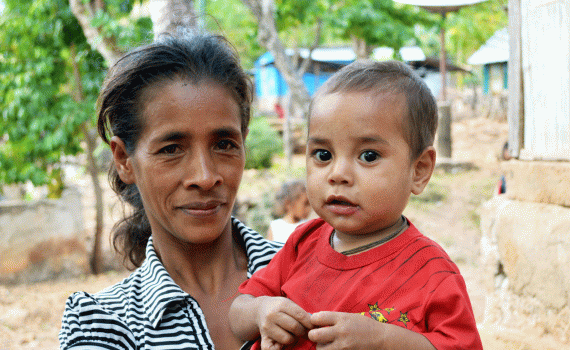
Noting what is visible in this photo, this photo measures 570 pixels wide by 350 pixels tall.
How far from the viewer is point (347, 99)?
4.63 feet

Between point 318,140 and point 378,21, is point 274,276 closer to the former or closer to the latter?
point 318,140

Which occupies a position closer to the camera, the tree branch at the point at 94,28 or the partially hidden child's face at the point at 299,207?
the tree branch at the point at 94,28

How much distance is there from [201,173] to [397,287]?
0.68m

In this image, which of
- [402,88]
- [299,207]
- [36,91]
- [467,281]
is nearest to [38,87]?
[36,91]

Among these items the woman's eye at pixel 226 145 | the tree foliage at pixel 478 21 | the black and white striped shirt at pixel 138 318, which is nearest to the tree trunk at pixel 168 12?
the woman's eye at pixel 226 145

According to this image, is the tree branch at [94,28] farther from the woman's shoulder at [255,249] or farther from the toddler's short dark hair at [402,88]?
the toddler's short dark hair at [402,88]


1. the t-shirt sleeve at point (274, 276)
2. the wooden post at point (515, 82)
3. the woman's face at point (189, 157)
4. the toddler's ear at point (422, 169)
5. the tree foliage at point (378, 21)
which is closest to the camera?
the toddler's ear at point (422, 169)

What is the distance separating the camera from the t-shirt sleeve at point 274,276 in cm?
156

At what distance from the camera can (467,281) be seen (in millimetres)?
7168

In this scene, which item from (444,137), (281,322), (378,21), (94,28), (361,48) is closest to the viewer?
(281,322)

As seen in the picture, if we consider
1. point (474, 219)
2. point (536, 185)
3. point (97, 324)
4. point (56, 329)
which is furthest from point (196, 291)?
point (474, 219)

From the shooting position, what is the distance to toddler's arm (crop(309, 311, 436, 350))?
1.23 metres

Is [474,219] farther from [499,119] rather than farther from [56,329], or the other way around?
[499,119]

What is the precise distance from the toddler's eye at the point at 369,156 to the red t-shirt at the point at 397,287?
0.21 metres
